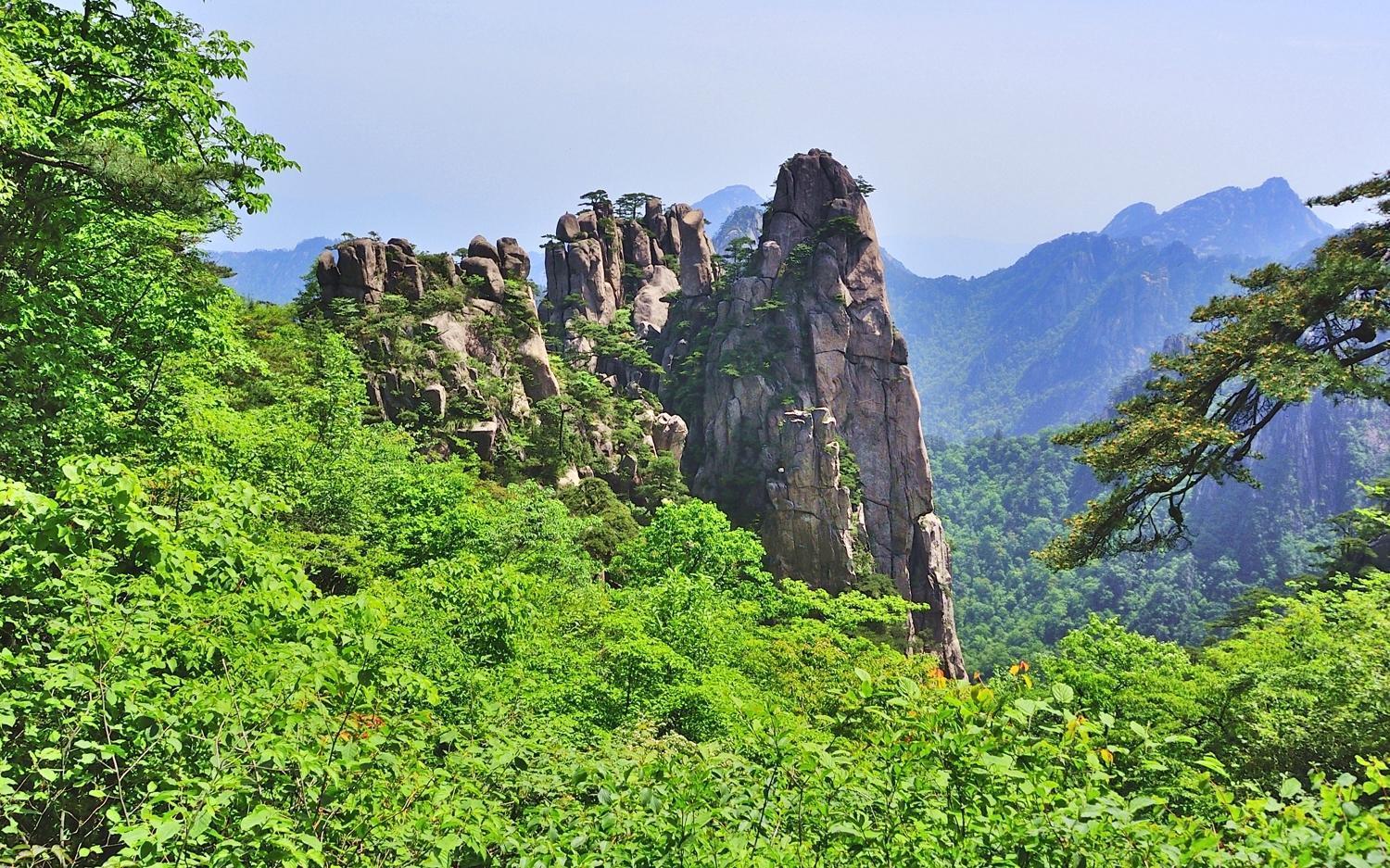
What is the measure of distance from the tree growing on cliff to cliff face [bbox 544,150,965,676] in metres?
31.0

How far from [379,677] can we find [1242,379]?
442 inches

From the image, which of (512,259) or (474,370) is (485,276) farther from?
(474,370)

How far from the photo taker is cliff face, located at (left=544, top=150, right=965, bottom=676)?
42.1m

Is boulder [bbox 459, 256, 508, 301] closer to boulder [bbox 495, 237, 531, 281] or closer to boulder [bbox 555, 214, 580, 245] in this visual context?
boulder [bbox 495, 237, 531, 281]

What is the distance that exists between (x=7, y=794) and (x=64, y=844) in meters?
0.55

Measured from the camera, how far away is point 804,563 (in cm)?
4100

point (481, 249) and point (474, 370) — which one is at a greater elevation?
point (481, 249)

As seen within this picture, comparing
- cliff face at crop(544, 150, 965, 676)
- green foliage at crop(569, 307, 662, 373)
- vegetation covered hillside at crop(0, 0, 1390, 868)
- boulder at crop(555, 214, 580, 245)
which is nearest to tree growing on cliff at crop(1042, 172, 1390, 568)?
vegetation covered hillside at crop(0, 0, 1390, 868)

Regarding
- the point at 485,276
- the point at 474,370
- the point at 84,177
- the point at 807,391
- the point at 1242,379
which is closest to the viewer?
the point at 84,177

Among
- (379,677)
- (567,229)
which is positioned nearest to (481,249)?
(567,229)

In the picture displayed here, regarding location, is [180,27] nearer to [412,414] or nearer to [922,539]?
[412,414]

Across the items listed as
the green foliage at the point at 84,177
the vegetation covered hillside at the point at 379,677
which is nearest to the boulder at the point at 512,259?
the vegetation covered hillside at the point at 379,677

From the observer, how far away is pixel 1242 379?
31.9ft

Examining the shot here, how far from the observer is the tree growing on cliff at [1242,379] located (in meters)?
8.41
